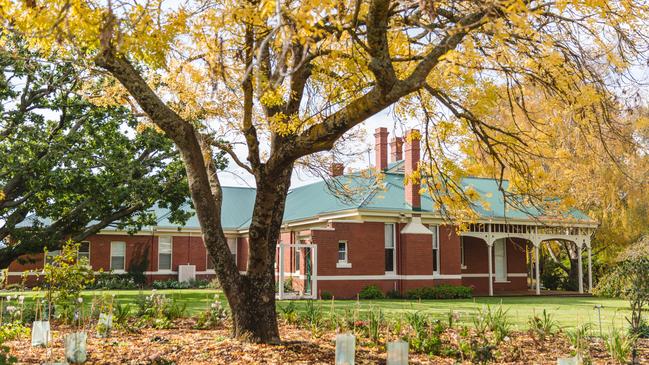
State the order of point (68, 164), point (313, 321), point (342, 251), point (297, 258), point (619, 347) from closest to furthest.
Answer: point (619, 347)
point (313, 321)
point (68, 164)
point (342, 251)
point (297, 258)

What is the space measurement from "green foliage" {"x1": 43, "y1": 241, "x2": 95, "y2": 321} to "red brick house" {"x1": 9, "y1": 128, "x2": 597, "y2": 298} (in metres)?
12.2

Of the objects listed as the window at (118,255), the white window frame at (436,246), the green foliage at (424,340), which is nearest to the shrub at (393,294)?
the white window frame at (436,246)

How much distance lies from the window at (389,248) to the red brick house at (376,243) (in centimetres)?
4

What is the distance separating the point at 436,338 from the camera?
941 cm

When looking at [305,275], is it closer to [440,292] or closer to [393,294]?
[393,294]

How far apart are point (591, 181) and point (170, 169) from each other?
19.5 meters

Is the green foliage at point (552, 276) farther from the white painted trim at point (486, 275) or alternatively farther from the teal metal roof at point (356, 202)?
the teal metal roof at point (356, 202)

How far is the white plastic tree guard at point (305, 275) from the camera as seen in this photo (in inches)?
971

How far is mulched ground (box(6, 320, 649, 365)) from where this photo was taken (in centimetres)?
831

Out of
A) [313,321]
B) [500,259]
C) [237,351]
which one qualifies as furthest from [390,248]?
[237,351]

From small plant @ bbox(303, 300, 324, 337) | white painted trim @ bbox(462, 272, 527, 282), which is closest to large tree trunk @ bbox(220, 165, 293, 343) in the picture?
small plant @ bbox(303, 300, 324, 337)

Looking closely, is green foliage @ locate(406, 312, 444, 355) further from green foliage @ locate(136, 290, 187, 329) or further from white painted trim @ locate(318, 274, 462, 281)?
white painted trim @ locate(318, 274, 462, 281)

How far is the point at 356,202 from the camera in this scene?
24.0 metres

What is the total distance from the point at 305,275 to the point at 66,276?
16217 mm
